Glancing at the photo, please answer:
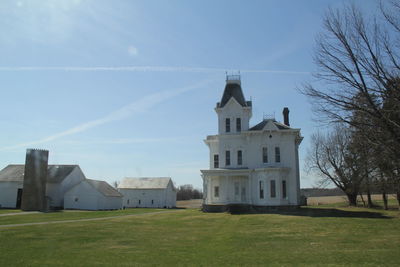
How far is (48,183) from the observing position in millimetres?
59875

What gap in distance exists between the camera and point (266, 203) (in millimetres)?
38500

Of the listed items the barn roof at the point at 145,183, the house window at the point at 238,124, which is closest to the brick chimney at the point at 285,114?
the house window at the point at 238,124

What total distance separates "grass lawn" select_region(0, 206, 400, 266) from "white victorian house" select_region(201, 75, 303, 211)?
14720 millimetres

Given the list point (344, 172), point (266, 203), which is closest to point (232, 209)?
point (266, 203)

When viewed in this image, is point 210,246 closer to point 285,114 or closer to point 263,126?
point 263,126

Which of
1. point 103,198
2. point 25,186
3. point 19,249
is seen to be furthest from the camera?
point 103,198

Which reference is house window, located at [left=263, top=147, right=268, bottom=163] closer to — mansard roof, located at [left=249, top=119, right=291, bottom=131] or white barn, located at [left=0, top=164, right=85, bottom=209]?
mansard roof, located at [left=249, top=119, right=291, bottom=131]

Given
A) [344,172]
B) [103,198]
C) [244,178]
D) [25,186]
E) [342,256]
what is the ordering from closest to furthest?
[342,256], [244,178], [344,172], [25,186], [103,198]

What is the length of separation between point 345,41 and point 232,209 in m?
27.6

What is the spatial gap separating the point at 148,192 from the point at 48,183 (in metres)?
21.4

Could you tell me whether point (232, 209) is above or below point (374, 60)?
below

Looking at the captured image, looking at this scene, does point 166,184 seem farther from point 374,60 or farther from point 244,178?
point 374,60

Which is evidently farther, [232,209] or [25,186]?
[25,186]

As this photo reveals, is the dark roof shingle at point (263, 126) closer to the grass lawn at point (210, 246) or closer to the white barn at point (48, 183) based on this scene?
the grass lawn at point (210, 246)
